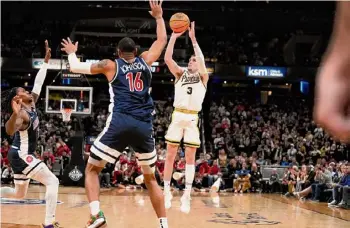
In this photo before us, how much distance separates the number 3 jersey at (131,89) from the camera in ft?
18.1

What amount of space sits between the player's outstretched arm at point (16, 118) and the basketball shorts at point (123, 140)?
136cm

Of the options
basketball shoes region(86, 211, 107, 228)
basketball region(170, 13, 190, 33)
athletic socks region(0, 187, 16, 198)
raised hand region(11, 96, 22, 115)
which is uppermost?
basketball region(170, 13, 190, 33)

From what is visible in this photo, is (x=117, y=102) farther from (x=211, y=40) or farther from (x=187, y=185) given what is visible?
(x=211, y=40)

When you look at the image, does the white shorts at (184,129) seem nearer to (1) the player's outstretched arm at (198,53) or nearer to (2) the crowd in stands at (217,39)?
(1) the player's outstretched arm at (198,53)

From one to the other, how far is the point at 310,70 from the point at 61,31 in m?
15.7

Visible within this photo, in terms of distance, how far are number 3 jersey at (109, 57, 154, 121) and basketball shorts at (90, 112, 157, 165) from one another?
4.0 inches

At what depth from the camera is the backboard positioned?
17953 mm

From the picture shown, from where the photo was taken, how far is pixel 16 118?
626cm

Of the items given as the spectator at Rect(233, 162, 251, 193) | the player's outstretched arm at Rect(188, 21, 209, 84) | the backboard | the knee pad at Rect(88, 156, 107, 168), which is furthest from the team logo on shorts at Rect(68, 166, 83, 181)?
the knee pad at Rect(88, 156, 107, 168)

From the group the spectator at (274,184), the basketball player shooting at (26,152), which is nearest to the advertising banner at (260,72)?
the spectator at (274,184)

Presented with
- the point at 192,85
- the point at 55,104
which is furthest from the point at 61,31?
the point at 192,85

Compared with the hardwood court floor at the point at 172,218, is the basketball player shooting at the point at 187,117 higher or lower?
higher

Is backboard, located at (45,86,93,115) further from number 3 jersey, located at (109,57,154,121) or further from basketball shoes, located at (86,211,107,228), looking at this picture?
basketball shoes, located at (86,211,107,228)

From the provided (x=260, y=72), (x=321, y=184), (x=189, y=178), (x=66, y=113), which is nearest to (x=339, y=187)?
(x=321, y=184)
